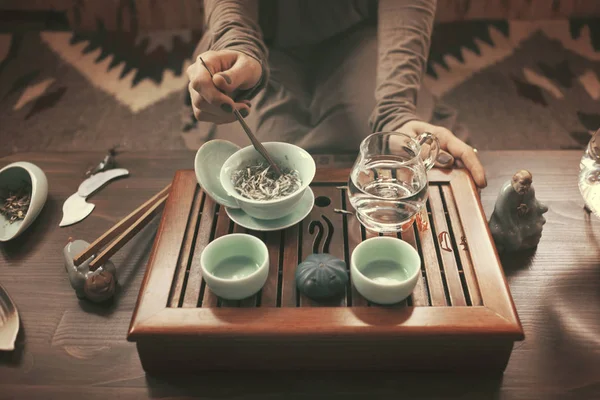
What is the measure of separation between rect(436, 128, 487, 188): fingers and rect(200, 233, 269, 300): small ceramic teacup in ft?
1.36

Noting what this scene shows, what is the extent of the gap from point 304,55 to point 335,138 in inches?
12.7

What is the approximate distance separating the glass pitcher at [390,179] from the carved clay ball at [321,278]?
0.14 m

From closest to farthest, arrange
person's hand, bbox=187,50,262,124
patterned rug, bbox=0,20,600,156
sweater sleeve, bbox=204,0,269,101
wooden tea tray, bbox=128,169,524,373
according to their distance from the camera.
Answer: wooden tea tray, bbox=128,169,524,373 → person's hand, bbox=187,50,262,124 → sweater sleeve, bbox=204,0,269,101 → patterned rug, bbox=0,20,600,156

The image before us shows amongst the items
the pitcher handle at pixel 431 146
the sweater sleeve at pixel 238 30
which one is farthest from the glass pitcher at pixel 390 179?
the sweater sleeve at pixel 238 30

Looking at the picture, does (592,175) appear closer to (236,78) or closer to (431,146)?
(431,146)

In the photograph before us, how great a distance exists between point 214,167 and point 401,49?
582mm

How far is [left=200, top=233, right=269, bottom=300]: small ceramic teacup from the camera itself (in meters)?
0.78

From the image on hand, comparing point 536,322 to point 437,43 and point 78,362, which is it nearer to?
point 78,362

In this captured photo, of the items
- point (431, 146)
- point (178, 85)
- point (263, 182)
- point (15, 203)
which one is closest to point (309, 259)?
point (263, 182)

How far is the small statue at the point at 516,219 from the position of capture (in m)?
0.91

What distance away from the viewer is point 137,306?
79 cm

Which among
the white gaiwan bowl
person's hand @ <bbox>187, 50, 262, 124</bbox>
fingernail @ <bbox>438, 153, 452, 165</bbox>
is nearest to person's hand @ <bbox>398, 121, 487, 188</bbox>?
fingernail @ <bbox>438, 153, 452, 165</bbox>

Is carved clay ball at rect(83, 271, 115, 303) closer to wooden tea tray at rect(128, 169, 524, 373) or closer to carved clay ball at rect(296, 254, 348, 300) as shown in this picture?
wooden tea tray at rect(128, 169, 524, 373)

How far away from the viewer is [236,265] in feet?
2.81
